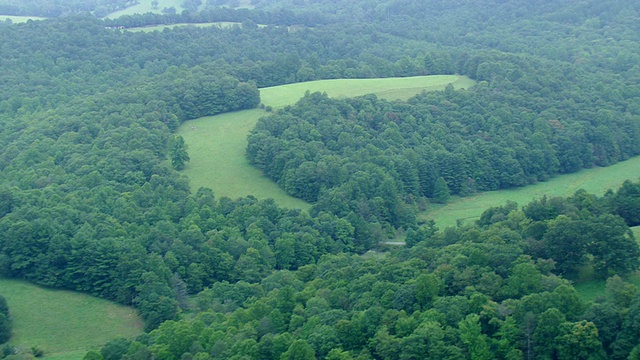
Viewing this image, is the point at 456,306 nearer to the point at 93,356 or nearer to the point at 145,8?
the point at 93,356

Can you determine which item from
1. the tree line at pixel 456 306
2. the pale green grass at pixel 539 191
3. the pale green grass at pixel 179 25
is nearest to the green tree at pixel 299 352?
the tree line at pixel 456 306

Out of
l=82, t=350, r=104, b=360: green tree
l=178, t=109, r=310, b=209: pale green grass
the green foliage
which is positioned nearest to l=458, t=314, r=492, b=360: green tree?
l=82, t=350, r=104, b=360: green tree

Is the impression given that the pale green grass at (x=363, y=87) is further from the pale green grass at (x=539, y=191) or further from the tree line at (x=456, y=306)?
the tree line at (x=456, y=306)

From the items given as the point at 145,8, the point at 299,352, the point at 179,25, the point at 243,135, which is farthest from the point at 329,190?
the point at 145,8

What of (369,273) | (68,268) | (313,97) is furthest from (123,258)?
(313,97)

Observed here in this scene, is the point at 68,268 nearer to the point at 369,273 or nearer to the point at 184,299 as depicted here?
the point at 184,299

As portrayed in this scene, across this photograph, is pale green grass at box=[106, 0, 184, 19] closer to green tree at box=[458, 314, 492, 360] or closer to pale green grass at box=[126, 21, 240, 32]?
pale green grass at box=[126, 21, 240, 32]
